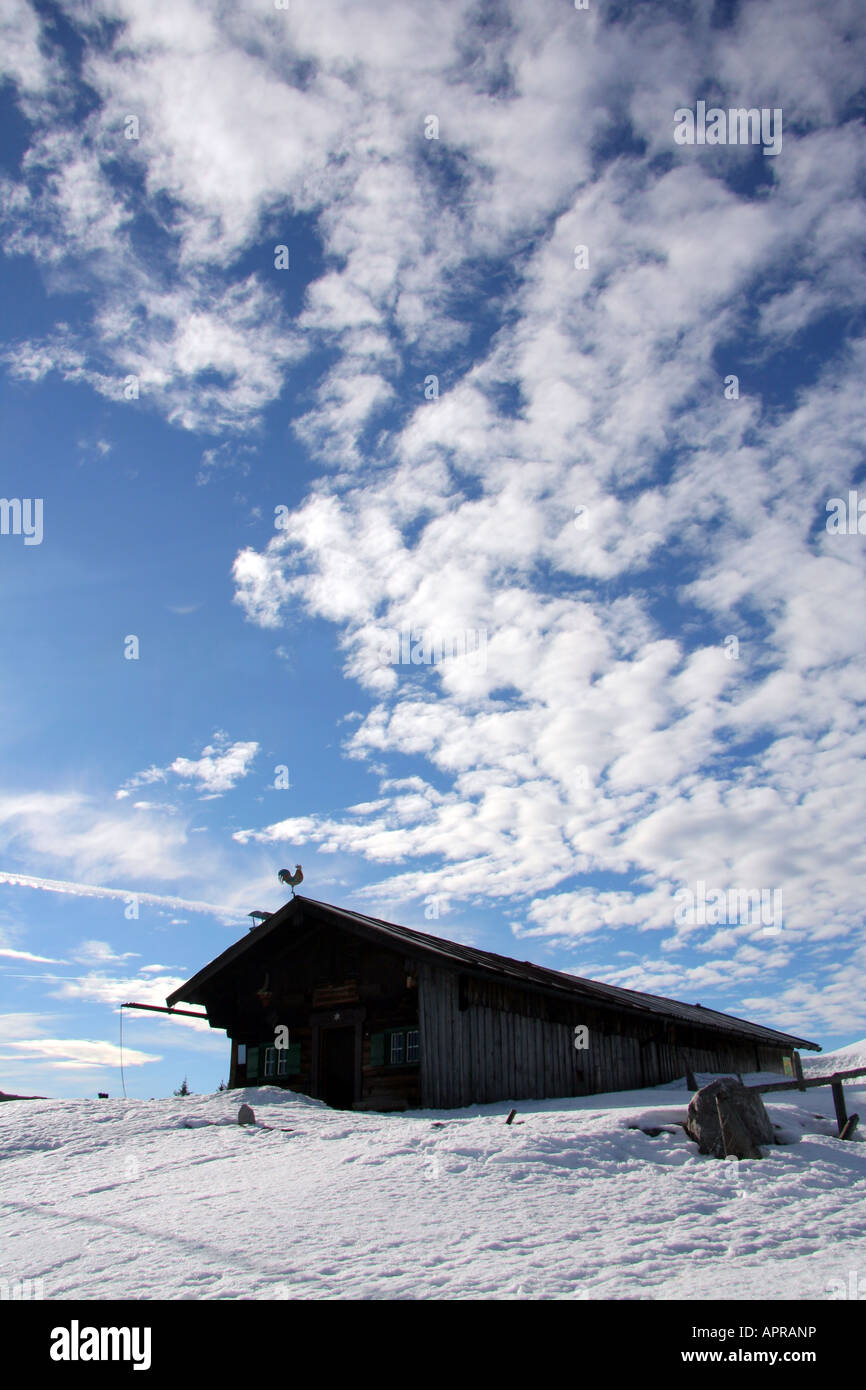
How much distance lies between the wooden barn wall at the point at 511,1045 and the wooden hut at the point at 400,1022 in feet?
0.08

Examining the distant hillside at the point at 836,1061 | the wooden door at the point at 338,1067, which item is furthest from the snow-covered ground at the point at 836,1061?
the wooden door at the point at 338,1067

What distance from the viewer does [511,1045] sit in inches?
693

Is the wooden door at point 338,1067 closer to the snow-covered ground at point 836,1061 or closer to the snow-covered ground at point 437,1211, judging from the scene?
the snow-covered ground at point 437,1211

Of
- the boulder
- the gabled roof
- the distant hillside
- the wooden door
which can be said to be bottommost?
the distant hillside

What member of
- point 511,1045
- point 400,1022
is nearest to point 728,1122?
point 511,1045

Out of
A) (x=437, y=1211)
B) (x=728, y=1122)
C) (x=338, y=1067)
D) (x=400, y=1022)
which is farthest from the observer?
(x=338, y=1067)

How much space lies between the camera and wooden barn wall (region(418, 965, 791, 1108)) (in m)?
16.9

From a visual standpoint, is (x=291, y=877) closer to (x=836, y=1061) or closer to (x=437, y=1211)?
(x=437, y=1211)

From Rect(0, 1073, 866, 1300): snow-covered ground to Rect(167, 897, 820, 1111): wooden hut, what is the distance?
315 cm

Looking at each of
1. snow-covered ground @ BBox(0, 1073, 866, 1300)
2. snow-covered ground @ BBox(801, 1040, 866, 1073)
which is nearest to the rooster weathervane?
snow-covered ground @ BBox(0, 1073, 866, 1300)

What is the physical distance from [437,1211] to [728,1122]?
4.40 metres

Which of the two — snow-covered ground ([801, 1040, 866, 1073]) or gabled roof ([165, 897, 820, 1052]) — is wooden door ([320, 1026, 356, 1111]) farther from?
snow-covered ground ([801, 1040, 866, 1073])

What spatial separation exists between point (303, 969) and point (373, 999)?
238 cm
